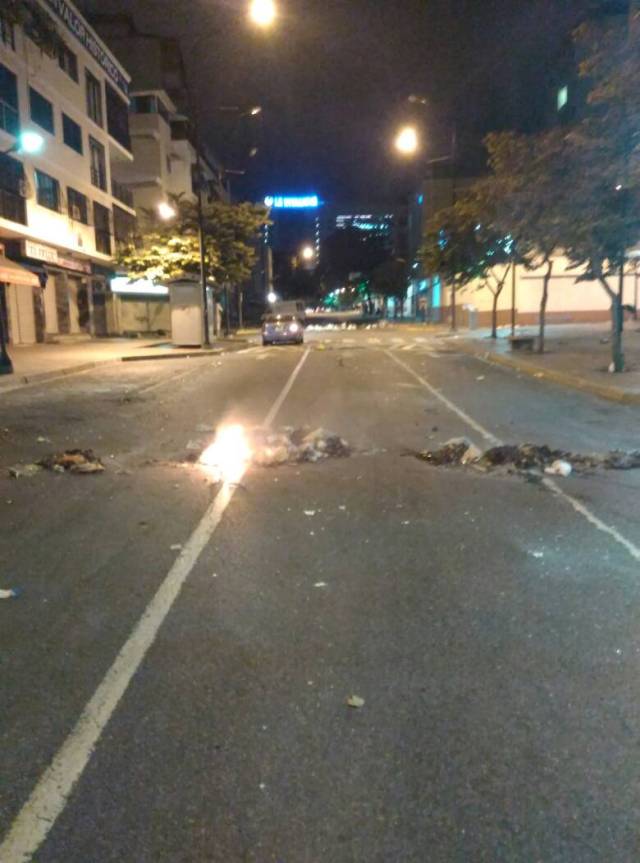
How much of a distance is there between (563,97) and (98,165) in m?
33.6

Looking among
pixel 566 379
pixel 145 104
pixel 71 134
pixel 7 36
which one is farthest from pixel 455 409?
pixel 145 104

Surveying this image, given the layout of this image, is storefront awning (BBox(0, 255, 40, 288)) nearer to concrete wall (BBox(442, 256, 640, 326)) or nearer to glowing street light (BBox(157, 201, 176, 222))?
glowing street light (BBox(157, 201, 176, 222))

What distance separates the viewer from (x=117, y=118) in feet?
153

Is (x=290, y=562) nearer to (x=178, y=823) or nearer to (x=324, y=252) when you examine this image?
(x=178, y=823)

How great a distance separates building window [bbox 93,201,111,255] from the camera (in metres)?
42.6

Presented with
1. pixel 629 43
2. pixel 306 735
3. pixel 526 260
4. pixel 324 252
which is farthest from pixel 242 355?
pixel 324 252

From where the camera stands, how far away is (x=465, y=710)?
3.75 m

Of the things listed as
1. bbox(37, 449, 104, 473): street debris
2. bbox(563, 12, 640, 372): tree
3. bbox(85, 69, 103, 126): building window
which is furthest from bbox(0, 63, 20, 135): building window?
bbox(37, 449, 104, 473): street debris

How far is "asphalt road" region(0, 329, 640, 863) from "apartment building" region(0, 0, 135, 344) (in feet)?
64.9

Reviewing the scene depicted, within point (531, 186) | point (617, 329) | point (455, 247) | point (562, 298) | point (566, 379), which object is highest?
point (531, 186)

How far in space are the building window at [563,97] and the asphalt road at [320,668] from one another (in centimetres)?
5463

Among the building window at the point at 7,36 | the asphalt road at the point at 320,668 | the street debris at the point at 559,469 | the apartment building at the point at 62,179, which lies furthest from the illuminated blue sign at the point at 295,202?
the asphalt road at the point at 320,668

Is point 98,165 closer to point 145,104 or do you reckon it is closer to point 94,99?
point 94,99

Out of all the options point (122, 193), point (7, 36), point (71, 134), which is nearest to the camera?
point (7, 36)
